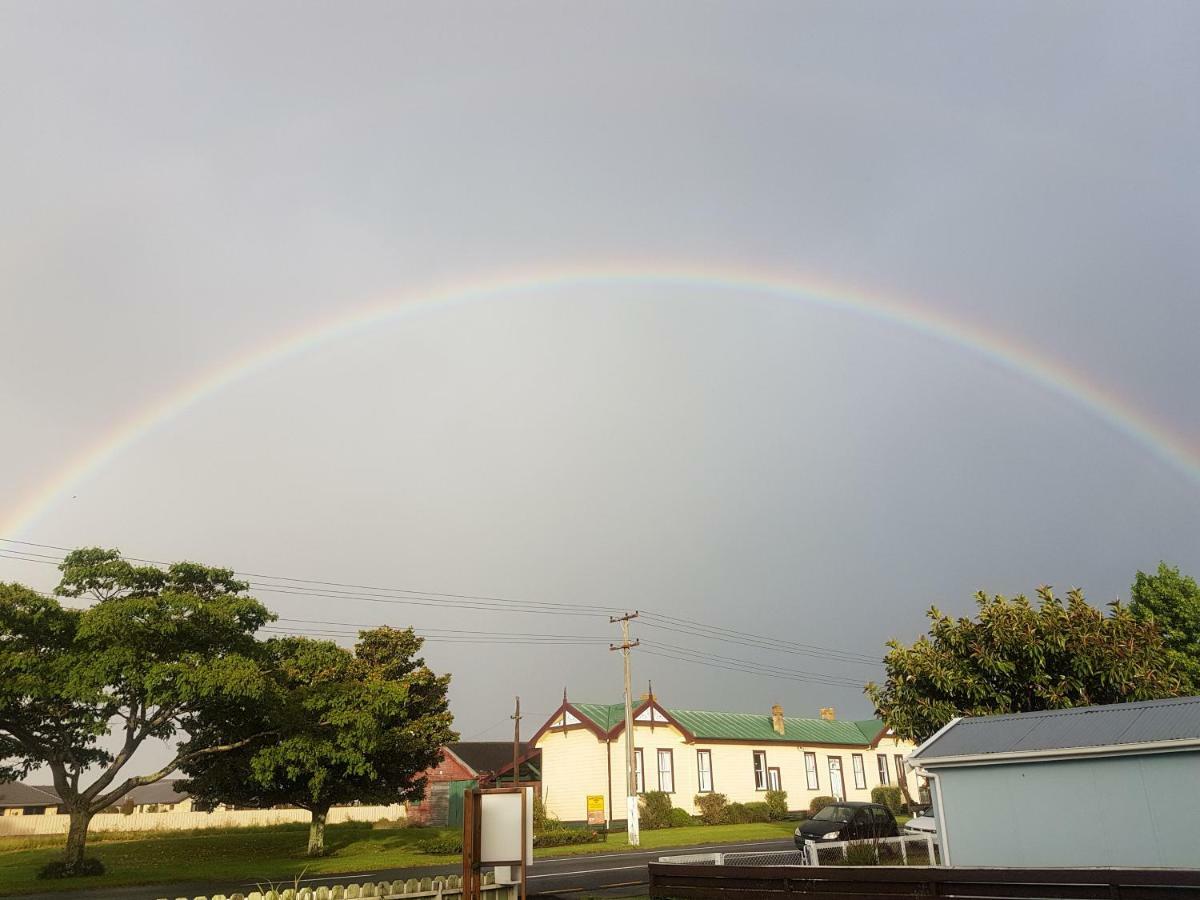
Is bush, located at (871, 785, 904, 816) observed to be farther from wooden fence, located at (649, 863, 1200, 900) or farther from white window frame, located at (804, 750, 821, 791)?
wooden fence, located at (649, 863, 1200, 900)

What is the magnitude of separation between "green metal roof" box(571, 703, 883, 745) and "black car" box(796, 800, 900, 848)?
2140 centimetres

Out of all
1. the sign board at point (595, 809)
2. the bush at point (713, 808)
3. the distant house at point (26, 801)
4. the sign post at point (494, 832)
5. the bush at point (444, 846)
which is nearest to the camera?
the sign post at point (494, 832)

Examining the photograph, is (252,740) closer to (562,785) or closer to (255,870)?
(255,870)

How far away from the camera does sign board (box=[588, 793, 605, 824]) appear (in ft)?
145

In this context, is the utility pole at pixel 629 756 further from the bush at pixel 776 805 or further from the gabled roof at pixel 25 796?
the gabled roof at pixel 25 796

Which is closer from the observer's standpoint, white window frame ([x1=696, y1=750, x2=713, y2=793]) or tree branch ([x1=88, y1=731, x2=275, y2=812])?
tree branch ([x1=88, y1=731, x2=275, y2=812])

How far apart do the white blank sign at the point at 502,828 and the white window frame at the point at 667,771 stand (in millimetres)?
42588

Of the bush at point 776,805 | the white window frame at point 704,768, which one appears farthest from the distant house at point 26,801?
the bush at point 776,805

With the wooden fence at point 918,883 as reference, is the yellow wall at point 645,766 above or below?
above

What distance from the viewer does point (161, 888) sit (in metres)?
23.9

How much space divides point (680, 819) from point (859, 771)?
18947 mm

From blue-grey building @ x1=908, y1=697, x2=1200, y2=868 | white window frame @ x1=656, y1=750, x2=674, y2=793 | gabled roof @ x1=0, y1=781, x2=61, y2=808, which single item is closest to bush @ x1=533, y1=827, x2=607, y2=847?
white window frame @ x1=656, y1=750, x2=674, y2=793

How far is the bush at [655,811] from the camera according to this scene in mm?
46250

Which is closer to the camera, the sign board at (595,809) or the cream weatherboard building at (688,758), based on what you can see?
the sign board at (595,809)
